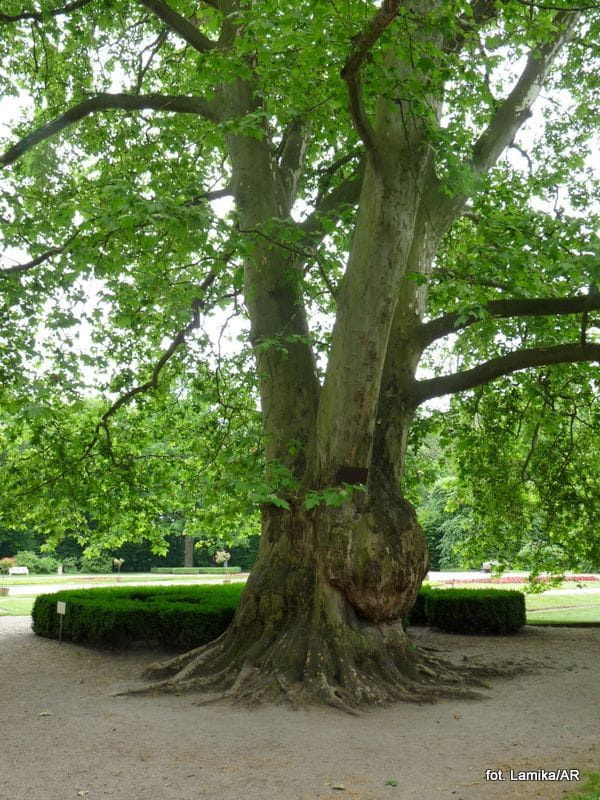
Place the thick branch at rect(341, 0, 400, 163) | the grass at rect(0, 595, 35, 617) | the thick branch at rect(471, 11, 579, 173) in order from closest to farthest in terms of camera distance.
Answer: the thick branch at rect(341, 0, 400, 163) → the thick branch at rect(471, 11, 579, 173) → the grass at rect(0, 595, 35, 617)

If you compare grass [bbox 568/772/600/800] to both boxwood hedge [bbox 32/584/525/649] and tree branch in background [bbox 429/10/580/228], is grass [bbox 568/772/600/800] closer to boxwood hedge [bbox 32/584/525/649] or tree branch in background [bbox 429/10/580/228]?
tree branch in background [bbox 429/10/580/228]

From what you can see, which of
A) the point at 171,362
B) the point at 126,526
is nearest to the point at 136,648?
the point at 126,526

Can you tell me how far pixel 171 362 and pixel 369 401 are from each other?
17.0 feet

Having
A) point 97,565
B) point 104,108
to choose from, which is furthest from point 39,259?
point 97,565

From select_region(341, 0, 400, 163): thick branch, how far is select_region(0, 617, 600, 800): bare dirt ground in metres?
5.29

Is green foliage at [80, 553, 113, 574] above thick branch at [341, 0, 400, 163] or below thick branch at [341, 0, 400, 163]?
below

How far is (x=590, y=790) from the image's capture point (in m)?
4.53

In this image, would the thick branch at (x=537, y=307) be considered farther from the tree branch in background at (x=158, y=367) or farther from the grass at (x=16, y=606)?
the grass at (x=16, y=606)

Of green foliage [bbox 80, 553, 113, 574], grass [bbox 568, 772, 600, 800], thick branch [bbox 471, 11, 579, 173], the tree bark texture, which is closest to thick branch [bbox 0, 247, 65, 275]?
the tree bark texture

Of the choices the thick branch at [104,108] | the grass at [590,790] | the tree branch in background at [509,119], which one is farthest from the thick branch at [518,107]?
the grass at [590,790]

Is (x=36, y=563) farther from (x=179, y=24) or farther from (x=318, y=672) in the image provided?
(x=318, y=672)

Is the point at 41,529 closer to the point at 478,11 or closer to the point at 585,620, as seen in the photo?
the point at 478,11

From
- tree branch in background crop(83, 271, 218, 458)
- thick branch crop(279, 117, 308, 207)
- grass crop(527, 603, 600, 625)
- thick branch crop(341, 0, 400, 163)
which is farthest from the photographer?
grass crop(527, 603, 600, 625)

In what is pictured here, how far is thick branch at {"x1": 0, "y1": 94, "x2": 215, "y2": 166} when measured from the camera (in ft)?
30.2
